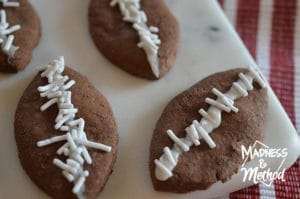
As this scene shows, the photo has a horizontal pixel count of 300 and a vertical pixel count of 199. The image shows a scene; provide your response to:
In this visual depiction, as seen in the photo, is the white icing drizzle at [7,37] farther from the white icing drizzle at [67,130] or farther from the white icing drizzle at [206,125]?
the white icing drizzle at [206,125]

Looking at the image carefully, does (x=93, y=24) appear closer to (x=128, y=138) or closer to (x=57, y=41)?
(x=57, y=41)

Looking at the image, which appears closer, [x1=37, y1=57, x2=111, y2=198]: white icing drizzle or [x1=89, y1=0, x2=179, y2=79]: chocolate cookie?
[x1=37, y1=57, x2=111, y2=198]: white icing drizzle

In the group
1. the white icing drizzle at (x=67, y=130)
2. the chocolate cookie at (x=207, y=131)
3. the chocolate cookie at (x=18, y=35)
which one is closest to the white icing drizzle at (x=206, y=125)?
the chocolate cookie at (x=207, y=131)

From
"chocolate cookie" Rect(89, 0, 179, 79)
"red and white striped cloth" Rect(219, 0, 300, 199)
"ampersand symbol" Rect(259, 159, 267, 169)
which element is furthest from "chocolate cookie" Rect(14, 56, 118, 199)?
"red and white striped cloth" Rect(219, 0, 300, 199)

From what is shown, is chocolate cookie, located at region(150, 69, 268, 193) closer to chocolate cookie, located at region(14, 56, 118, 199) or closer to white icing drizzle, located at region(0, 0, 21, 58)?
chocolate cookie, located at region(14, 56, 118, 199)

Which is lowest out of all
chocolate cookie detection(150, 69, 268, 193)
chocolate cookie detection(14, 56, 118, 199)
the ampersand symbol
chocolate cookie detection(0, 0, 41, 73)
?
the ampersand symbol

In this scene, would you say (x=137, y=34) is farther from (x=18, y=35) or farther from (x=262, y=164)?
(x=262, y=164)

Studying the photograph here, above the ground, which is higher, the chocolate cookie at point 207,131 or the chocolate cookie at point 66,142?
the chocolate cookie at point 66,142

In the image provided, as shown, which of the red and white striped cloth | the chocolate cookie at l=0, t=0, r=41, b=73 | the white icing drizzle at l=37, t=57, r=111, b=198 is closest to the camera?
the white icing drizzle at l=37, t=57, r=111, b=198

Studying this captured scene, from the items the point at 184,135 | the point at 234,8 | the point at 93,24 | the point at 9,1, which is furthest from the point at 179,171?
the point at 234,8
